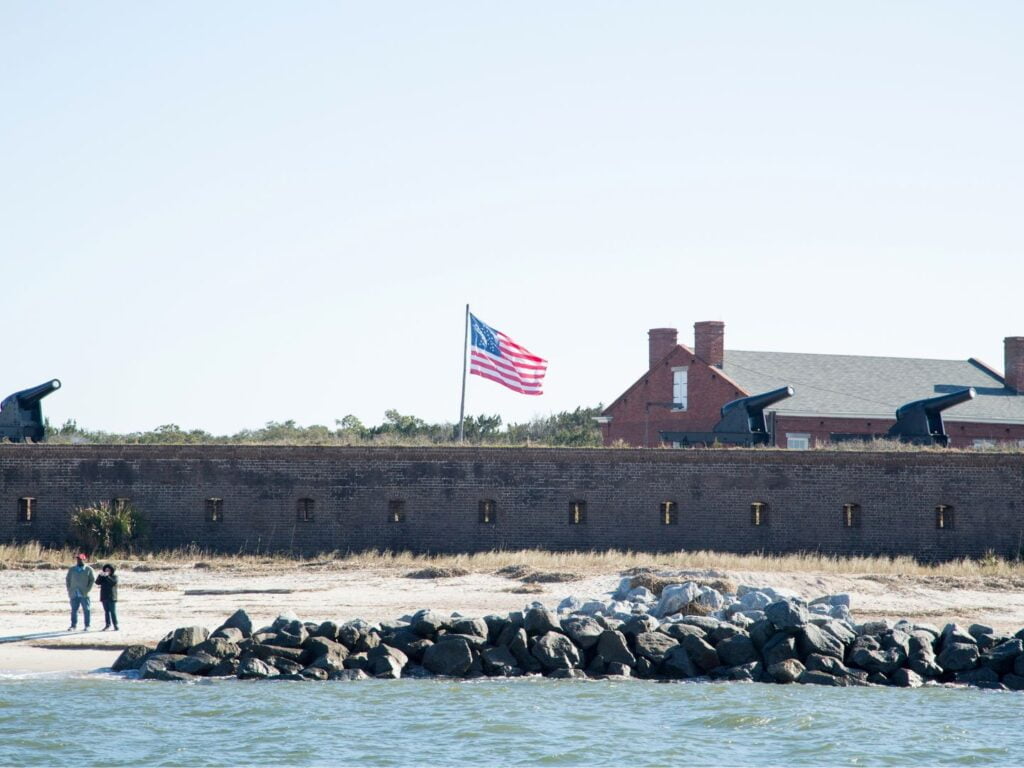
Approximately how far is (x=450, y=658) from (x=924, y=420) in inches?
784

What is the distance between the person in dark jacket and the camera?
Result: 21281 mm

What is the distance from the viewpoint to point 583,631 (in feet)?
67.8

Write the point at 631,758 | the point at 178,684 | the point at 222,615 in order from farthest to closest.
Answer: the point at 222,615 < the point at 178,684 < the point at 631,758

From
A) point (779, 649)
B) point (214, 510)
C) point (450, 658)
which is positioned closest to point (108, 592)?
point (450, 658)

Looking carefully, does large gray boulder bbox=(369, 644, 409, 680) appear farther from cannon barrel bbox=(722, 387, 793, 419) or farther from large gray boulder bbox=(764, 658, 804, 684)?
cannon barrel bbox=(722, 387, 793, 419)

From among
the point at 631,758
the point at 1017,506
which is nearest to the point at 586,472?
the point at 1017,506

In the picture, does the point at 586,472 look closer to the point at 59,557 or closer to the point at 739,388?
the point at 59,557

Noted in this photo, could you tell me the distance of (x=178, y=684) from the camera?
19.3 m

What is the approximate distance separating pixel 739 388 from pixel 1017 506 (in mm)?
14870

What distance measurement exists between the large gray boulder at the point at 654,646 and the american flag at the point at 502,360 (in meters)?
15.0

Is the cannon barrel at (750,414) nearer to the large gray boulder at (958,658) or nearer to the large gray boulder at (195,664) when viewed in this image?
the large gray boulder at (958,658)

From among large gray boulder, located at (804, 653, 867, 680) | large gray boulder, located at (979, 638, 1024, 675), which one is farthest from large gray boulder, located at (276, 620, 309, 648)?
large gray boulder, located at (979, 638, 1024, 675)

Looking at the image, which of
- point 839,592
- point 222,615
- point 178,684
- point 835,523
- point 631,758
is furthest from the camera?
point 835,523

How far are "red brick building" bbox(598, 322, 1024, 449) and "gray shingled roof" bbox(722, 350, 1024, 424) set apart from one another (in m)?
0.03
